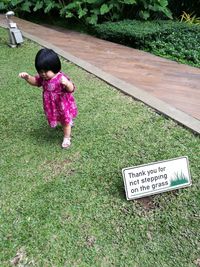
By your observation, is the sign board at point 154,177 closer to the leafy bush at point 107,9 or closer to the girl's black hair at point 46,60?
the girl's black hair at point 46,60

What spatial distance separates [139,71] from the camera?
14.3ft

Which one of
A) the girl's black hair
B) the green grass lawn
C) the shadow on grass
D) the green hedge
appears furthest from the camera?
the green hedge

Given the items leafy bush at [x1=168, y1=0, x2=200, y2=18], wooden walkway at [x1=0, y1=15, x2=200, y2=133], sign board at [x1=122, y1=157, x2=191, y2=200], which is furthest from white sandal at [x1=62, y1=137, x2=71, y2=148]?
leafy bush at [x1=168, y1=0, x2=200, y2=18]

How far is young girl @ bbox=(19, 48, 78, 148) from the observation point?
232 cm

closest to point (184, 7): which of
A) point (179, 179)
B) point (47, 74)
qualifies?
point (47, 74)

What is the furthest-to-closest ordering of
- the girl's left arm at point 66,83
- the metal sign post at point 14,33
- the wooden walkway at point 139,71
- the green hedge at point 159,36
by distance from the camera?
the green hedge at point 159,36, the metal sign post at point 14,33, the wooden walkway at point 139,71, the girl's left arm at point 66,83

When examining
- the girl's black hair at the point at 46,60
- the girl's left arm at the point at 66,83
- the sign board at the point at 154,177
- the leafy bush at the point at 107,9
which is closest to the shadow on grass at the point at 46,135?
the girl's left arm at the point at 66,83

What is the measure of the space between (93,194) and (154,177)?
43 cm

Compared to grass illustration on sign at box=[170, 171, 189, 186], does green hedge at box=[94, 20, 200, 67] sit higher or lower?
lower

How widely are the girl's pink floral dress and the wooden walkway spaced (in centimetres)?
94

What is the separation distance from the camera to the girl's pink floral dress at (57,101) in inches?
98.5

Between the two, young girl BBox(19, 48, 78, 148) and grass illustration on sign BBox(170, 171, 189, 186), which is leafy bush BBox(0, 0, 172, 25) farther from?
grass illustration on sign BBox(170, 171, 189, 186)

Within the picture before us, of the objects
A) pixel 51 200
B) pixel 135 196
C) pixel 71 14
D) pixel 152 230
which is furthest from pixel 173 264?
pixel 71 14

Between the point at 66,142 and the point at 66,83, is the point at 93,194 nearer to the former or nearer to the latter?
the point at 66,142
